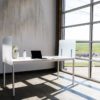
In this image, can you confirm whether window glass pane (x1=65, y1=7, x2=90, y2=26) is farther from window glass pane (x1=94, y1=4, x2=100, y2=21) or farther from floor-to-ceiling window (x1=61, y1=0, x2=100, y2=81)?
window glass pane (x1=94, y1=4, x2=100, y2=21)

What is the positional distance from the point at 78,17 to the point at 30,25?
1.59 meters

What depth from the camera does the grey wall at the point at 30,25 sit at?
5.39m

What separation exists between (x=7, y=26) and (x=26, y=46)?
89cm

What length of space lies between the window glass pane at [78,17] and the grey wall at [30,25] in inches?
22.5

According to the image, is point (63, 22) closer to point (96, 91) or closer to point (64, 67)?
point (64, 67)

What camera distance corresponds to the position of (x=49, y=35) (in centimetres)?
620

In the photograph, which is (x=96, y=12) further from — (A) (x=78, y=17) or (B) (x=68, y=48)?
(B) (x=68, y=48)

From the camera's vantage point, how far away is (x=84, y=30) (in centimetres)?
521

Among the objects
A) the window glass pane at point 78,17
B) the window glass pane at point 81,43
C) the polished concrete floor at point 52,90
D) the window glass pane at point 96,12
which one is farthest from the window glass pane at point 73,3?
the polished concrete floor at point 52,90

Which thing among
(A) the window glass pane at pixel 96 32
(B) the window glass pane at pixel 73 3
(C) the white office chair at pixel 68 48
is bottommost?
(C) the white office chair at pixel 68 48

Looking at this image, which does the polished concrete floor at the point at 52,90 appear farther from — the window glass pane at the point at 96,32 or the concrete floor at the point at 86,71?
the window glass pane at the point at 96,32

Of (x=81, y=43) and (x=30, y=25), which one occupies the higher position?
(x=30, y=25)

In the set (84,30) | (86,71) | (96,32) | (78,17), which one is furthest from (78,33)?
(86,71)

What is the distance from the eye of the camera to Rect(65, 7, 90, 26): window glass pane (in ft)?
16.8
